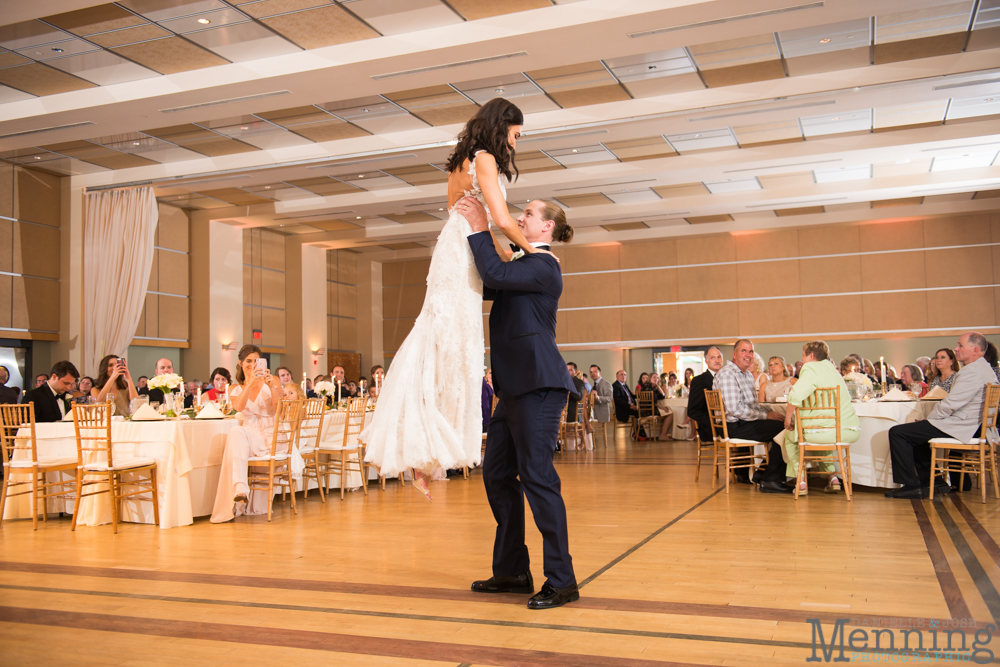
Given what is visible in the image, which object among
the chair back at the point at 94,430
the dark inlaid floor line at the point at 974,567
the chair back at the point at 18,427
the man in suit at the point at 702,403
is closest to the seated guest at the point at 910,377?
the man in suit at the point at 702,403

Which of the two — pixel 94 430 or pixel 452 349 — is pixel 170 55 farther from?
pixel 452 349

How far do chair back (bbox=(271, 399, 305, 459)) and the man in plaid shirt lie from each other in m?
3.74

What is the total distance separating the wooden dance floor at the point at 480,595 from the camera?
7.97ft

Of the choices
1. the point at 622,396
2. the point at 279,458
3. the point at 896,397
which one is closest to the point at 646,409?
the point at 622,396

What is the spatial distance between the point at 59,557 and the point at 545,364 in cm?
334

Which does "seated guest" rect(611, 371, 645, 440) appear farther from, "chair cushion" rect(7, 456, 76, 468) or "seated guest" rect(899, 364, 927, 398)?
"chair cushion" rect(7, 456, 76, 468)

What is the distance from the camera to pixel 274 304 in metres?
17.1

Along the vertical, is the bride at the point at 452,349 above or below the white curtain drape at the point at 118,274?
below

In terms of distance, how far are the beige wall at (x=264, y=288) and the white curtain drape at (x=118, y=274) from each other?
146 inches

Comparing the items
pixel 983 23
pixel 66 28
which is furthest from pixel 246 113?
pixel 983 23

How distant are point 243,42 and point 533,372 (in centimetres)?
728

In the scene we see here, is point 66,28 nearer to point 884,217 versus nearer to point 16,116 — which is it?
point 16,116

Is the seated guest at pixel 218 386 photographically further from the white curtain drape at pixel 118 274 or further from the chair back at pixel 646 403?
the chair back at pixel 646 403

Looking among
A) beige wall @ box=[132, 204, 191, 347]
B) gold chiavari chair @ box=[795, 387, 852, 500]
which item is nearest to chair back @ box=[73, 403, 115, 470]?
gold chiavari chair @ box=[795, 387, 852, 500]
